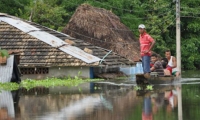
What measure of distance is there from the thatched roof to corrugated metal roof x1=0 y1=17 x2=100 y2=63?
20.5ft

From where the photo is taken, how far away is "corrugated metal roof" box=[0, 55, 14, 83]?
22277 mm

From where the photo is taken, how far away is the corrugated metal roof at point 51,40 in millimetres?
30078

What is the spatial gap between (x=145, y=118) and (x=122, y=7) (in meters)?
37.8

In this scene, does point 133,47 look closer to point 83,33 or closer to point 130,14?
point 83,33

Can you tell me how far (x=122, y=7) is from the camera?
156 ft

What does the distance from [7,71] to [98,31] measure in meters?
16.2

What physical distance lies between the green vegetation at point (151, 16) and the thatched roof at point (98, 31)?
6.40 metres

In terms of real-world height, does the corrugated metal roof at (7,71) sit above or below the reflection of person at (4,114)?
above

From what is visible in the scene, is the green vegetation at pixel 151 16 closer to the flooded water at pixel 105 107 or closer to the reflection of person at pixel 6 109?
the reflection of person at pixel 6 109

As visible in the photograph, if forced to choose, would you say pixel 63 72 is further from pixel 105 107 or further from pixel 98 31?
pixel 105 107

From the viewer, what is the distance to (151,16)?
47.2 m

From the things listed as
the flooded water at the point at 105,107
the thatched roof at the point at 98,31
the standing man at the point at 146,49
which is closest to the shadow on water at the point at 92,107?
the flooded water at the point at 105,107

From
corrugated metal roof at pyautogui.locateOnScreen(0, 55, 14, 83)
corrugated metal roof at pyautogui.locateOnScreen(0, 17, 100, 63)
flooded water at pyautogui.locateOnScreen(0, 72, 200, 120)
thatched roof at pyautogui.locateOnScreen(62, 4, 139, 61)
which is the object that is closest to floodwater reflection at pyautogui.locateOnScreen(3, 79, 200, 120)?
flooded water at pyautogui.locateOnScreen(0, 72, 200, 120)

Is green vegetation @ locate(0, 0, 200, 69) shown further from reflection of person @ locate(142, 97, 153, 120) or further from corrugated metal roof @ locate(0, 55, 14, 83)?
reflection of person @ locate(142, 97, 153, 120)
